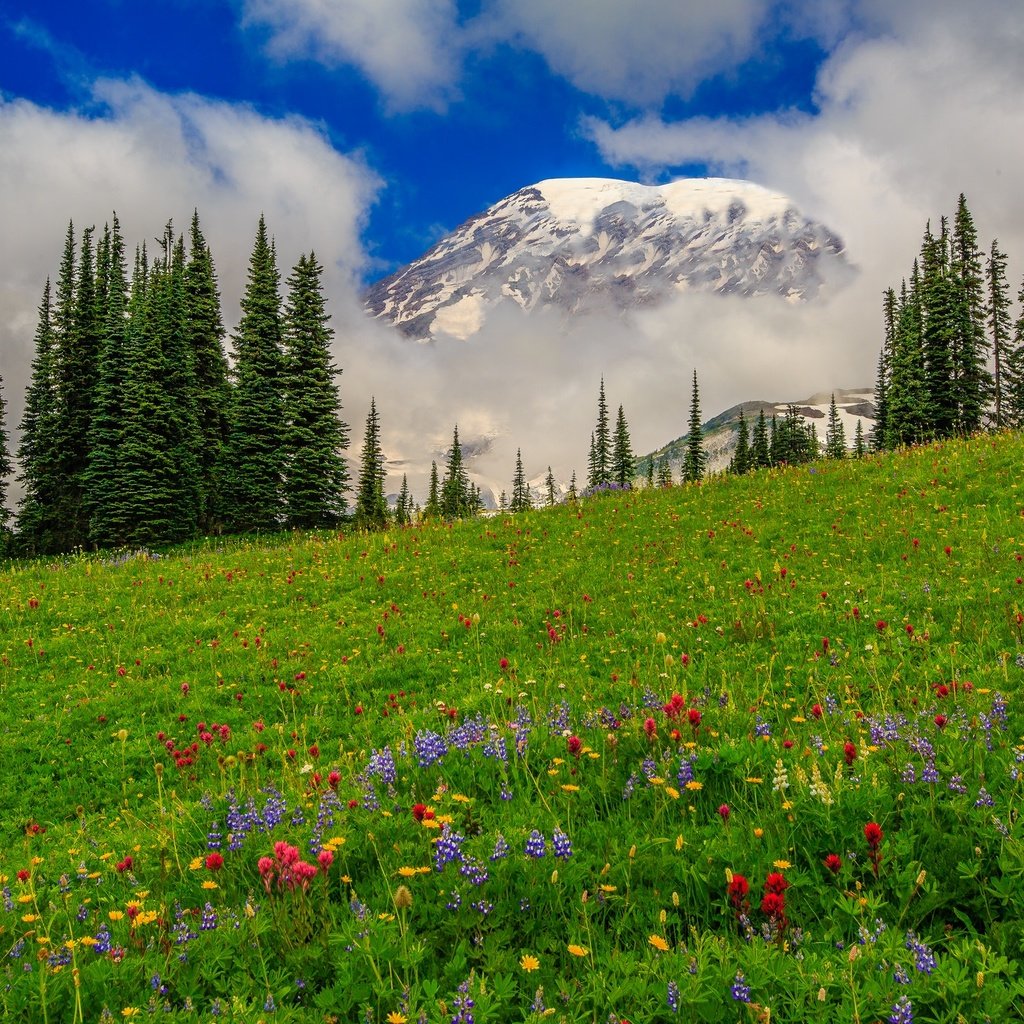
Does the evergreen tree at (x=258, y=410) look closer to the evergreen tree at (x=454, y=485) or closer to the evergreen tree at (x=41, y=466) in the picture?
the evergreen tree at (x=41, y=466)

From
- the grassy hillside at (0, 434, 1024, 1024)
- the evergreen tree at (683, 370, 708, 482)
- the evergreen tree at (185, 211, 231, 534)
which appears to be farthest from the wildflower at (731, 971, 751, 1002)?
the evergreen tree at (683, 370, 708, 482)

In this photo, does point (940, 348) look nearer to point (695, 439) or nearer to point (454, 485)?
point (695, 439)

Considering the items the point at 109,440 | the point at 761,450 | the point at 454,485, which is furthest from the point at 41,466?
the point at 761,450

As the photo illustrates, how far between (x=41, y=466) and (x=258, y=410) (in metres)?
18.8

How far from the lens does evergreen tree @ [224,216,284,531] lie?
126 feet

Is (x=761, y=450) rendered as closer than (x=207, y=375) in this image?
No

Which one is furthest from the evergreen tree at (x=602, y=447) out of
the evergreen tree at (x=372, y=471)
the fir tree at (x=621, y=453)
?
the evergreen tree at (x=372, y=471)

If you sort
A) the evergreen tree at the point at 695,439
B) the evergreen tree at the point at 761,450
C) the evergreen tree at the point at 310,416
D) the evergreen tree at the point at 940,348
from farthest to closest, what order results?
the evergreen tree at the point at 761,450, the evergreen tree at the point at 695,439, the evergreen tree at the point at 940,348, the evergreen tree at the point at 310,416

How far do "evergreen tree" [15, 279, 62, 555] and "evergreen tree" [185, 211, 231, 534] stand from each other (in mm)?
10220

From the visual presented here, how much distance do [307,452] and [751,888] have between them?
1431 inches

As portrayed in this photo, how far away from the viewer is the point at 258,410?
39.7 m

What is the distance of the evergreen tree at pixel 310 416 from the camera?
37156mm

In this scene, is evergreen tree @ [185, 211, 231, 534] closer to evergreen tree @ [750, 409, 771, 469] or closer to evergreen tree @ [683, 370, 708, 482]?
evergreen tree @ [683, 370, 708, 482]

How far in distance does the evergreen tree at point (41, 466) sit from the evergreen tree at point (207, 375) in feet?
33.5
